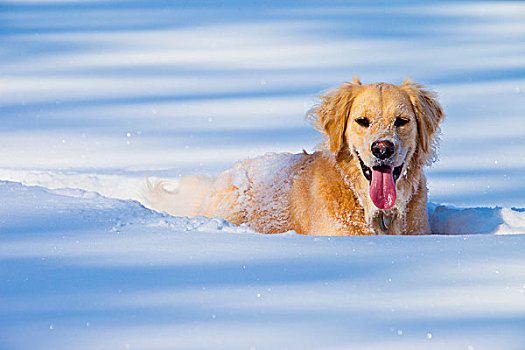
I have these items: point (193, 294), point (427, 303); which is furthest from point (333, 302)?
point (193, 294)

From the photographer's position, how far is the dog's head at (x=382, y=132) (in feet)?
13.9

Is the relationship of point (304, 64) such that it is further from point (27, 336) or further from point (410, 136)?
point (27, 336)

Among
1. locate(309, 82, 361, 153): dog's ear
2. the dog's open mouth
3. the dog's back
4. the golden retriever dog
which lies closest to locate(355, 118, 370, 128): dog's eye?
the golden retriever dog

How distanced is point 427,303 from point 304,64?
26.0 feet

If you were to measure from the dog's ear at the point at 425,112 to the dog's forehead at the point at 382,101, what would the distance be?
7 cm

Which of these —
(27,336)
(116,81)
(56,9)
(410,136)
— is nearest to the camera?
(27,336)

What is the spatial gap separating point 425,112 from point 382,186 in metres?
0.52

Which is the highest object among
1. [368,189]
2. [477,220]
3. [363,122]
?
[363,122]

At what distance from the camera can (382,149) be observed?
13.7 ft

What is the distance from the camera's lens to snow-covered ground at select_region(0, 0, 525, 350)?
2471mm

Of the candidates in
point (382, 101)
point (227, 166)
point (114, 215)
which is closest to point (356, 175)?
point (382, 101)

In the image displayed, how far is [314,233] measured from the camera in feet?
14.8

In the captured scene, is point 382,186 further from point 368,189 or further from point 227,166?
point 227,166

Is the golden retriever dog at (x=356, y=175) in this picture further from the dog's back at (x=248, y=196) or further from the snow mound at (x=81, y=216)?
the snow mound at (x=81, y=216)
